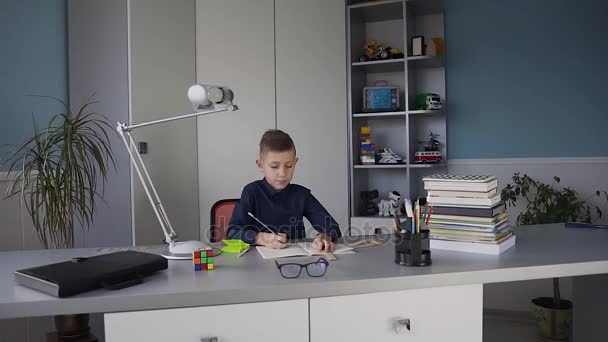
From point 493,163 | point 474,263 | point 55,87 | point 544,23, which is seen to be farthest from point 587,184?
point 55,87

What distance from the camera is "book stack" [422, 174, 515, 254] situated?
5.08 feet

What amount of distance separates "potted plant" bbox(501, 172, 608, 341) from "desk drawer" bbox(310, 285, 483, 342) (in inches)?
72.0

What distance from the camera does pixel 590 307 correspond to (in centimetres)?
193

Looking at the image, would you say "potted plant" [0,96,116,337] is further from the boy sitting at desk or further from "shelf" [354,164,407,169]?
"shelf" [354,164,407,169]

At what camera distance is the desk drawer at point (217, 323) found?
1.13 m

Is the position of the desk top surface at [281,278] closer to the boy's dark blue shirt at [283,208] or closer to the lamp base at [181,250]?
the lamp base at [181,250]

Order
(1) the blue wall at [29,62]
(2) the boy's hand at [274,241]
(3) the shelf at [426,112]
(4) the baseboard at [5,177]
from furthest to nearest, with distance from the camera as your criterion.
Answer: (3) the shelf at [426,112] < (1) the blue wall at [29,62] < (4) the baseboard at [5,177] < (2) the boy's hand at [274,241]

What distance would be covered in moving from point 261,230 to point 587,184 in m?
2.39

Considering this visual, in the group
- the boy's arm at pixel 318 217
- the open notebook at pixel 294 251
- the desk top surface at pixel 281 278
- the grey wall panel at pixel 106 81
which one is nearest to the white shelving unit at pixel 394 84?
the boy's arm at pixel 318 217

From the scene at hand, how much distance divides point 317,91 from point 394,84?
2.10ft

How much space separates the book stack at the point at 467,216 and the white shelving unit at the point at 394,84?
1.57 meters

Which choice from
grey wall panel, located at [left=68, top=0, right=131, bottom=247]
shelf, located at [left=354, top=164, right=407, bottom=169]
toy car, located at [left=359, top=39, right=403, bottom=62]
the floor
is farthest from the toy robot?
grey wall panel, located at [left=68, top=0, right=131, bottom=247]

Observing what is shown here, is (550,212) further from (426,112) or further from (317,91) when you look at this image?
(317,91)

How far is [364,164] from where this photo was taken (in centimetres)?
335
